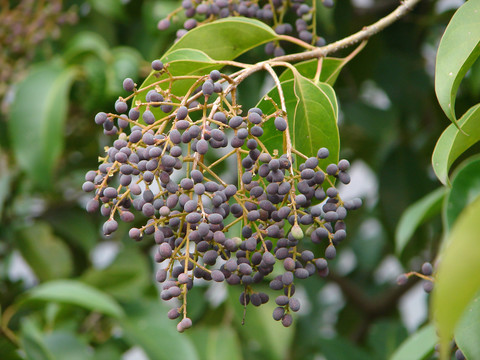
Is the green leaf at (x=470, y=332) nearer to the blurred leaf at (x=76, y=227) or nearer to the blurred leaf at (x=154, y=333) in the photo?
the blurred leaf at (x=154, y=333)

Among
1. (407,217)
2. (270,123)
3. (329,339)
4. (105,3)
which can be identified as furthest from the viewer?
(329,339)

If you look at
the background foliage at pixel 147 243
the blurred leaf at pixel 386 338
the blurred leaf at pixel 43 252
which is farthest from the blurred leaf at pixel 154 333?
the blurred leaf at pixel 386 338

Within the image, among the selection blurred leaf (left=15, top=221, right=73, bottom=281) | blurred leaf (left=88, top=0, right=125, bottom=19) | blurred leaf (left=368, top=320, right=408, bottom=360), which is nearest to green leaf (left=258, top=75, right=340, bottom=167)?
blurred leaf (left=88, top=0, right=125, bottom=19)

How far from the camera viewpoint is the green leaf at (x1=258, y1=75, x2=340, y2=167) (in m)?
0.90

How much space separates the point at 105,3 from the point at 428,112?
3.60 ft

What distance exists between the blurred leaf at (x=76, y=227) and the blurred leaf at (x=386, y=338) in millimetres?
955

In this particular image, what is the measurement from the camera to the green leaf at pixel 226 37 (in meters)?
0.98

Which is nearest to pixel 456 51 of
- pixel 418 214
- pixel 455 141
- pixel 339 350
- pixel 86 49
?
pixel 455 141

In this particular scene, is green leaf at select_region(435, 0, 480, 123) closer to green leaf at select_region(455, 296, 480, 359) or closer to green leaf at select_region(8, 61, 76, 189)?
green leaf at select_region(455, 296, 480, 359)

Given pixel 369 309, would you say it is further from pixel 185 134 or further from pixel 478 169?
pixel 185 134

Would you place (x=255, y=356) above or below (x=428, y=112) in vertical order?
below

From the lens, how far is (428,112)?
225cm

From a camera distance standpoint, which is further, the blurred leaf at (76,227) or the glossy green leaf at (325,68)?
the blurred leaf at (76,227)

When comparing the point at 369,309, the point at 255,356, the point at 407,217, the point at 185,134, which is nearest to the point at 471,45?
the point at 185,134
